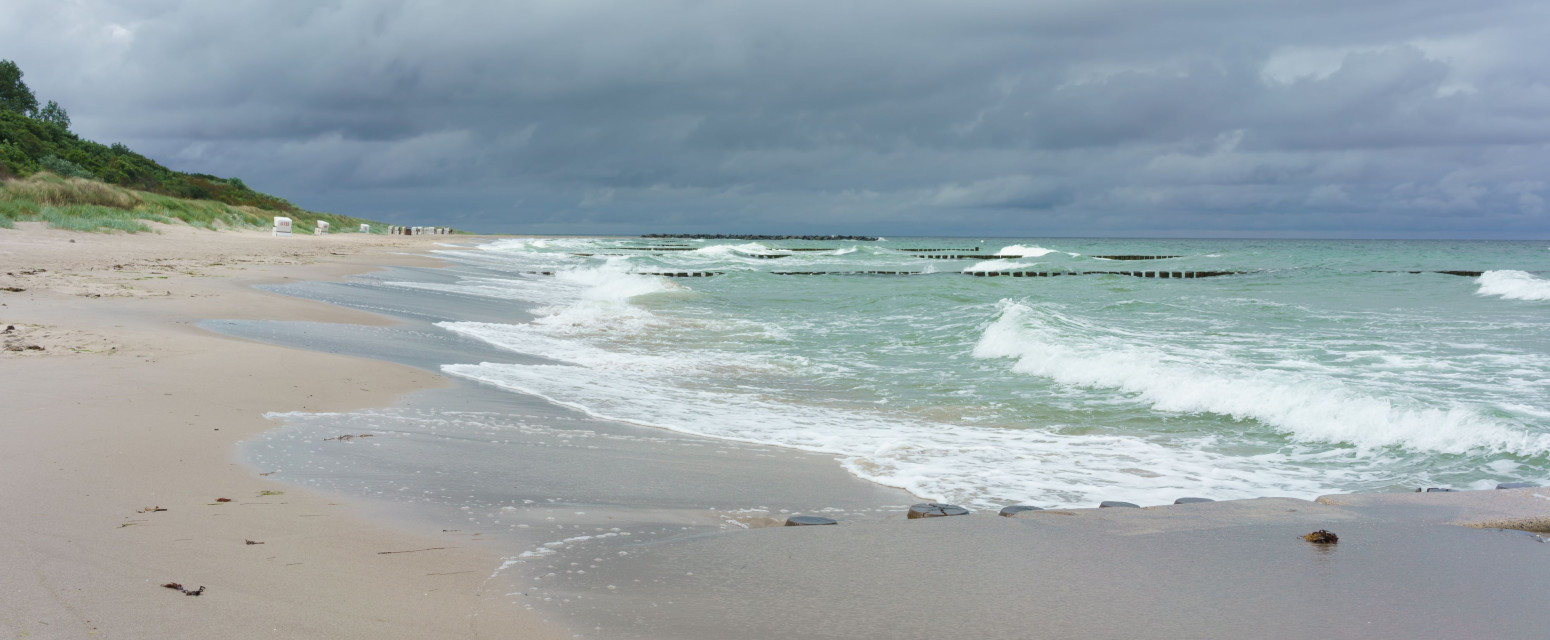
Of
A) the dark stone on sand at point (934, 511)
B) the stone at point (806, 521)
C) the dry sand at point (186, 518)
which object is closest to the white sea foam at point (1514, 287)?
the dark stone on sand at point (934, 511)

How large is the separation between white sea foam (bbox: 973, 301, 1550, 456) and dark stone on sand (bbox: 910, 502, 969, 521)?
4001mm

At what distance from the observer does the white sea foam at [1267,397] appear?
657cm

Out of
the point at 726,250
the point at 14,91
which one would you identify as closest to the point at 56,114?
the point at 14,91

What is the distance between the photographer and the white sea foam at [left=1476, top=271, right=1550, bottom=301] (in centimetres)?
2269

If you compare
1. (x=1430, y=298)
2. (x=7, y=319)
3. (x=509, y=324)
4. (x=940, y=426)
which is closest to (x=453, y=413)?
(x=940, y=426)

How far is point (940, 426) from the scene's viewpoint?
7270 millimetres

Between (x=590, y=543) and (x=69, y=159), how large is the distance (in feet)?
181

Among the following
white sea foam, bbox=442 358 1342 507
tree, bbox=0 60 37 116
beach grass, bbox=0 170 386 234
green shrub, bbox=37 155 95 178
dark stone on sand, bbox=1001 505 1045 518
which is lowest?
white sea foam, bbox=442 358 1342 507

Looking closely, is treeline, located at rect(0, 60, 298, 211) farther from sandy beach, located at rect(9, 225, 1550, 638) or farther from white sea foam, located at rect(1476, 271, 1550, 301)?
white sea foam, located at rect(1476, 271, 1550, 301)

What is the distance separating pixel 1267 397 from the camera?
7816mm

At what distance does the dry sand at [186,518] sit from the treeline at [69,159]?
30971 millimetres

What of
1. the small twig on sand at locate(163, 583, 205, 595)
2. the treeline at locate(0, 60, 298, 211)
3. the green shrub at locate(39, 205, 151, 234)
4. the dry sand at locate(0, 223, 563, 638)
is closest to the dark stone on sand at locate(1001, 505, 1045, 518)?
the dry sand at locate(0, 223, 563, 638)

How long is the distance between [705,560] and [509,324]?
36.2 feet

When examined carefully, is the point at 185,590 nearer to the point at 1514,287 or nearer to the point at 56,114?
the point at 1514,287
